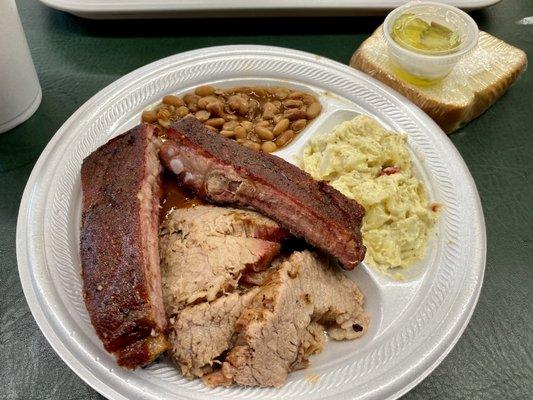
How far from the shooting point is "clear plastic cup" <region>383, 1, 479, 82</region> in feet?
10.1

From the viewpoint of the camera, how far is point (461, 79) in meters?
3.29

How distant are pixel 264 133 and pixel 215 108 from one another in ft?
1.06

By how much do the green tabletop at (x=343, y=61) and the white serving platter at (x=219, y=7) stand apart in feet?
0.46

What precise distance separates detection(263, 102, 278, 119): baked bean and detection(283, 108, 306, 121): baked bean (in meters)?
0.07

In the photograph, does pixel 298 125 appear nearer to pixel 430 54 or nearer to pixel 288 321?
pixel 430 54

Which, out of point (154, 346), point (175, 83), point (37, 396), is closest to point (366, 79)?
point (175, 83)

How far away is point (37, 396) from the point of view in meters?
2.34

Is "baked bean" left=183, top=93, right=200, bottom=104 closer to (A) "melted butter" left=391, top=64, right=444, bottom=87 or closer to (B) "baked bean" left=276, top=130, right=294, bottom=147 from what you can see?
(B) "baked bean" left=276, top=130, right=294, bottom=147

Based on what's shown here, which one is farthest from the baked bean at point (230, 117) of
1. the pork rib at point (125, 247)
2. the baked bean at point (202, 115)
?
the pork rib at point (125, 247)

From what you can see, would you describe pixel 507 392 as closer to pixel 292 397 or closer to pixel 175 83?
pixel 292 397

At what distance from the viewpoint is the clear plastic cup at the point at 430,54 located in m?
3.07

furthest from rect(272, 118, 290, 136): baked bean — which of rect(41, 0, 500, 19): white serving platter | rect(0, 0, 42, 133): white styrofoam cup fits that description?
rect(0, 0, 42, 133): white styrofoam cup

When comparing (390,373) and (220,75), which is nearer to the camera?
(390,373)

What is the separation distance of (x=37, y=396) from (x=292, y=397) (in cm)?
114
